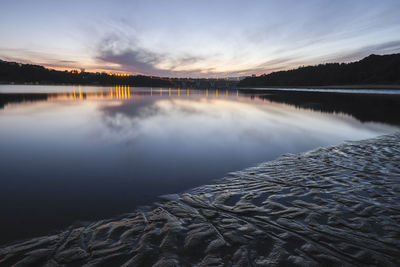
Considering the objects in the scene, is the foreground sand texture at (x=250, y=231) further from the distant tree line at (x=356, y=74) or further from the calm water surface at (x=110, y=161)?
the distant tree line at (x=356, y=74)

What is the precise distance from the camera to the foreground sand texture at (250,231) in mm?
3186

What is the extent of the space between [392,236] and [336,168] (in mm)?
3727

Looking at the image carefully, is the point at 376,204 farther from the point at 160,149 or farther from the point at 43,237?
the point at 160,149

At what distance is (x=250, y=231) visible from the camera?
385 centimetres

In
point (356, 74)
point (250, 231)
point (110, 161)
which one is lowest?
point (250, 231)

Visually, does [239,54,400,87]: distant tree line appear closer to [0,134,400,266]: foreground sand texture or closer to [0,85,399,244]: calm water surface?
[0,85,399,244]: calm water surface

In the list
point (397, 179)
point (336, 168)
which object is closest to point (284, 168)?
point (336, 168)

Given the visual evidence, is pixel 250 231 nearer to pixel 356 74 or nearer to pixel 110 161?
pixel 110 161

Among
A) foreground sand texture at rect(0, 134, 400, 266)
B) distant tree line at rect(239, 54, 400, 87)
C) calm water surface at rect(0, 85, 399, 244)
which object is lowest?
foreground sand texture at rect(0, 134, 400, 266)

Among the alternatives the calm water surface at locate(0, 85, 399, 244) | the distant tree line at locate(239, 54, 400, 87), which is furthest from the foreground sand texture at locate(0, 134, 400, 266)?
the distant tree line at locate(239, 54, 400, 87)

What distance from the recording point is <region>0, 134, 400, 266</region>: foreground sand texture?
3.19 meters

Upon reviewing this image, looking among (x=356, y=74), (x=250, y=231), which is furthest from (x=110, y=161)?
(x=356, y=74)

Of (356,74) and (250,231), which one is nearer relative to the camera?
(250,231)

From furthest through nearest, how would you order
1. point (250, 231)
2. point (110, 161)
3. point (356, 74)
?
point (356, 74) → point (110, 161) → point (250, 231)
